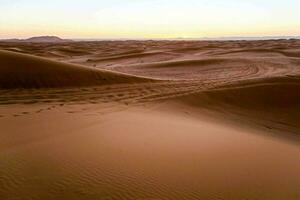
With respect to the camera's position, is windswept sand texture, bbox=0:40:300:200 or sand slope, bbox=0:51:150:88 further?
sand slope, bbox=0:51:150:88

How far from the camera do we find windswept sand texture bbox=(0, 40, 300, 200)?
3648 mm

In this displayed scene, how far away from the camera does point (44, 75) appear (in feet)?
34.8

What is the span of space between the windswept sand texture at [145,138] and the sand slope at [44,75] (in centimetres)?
5

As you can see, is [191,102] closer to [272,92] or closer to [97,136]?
[272,92]

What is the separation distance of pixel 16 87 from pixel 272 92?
6.49 meters

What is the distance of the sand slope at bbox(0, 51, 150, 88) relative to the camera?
10094 mm

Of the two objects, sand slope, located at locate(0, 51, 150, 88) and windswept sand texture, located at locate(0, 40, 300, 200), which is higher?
sand slope, located at locate(0, 51, 150, 88)

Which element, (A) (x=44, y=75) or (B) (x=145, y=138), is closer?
(B) (x=145, y=138)

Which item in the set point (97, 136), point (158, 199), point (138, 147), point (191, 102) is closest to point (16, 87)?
point (191, 102)

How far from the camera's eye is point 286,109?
864cm

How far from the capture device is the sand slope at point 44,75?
10.1 m

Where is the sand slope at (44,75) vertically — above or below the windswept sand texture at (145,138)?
above

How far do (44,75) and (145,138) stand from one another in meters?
6.17

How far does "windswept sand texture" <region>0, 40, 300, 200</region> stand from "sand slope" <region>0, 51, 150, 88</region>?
5cm
